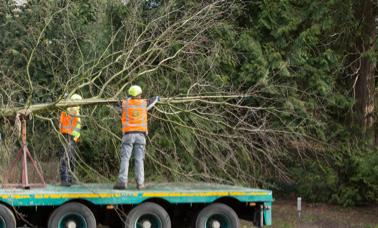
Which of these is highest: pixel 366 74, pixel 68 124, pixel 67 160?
pixel 366 74

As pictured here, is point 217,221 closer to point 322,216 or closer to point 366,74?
point 322,216

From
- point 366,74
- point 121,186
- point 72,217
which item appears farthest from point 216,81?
point 72,217

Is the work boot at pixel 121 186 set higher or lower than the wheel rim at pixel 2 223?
higher

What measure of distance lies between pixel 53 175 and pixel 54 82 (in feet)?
5.38

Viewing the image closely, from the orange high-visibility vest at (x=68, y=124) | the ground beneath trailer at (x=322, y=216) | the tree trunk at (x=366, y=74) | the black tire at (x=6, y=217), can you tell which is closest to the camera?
the black tire at (x=6, y=217)

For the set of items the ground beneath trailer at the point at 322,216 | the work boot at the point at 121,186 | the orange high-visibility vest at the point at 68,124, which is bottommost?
the ground beneath trailer at the point at 322,216

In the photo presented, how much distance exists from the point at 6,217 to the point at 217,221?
2.86 m

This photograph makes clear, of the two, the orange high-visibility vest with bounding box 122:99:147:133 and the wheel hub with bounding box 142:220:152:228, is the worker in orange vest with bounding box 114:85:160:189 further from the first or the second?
the wheel hub with bounding box 142:220:152:228

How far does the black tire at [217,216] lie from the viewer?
8562 millimetres

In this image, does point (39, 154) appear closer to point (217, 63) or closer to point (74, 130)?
point (74, 130)

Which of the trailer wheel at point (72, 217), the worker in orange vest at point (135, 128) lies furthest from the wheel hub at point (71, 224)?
the worker in orange vest at point (135, 128)

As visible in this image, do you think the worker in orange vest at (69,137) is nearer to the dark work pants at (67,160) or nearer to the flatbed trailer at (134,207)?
the dark work pants at (67,160)

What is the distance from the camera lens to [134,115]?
353 inches

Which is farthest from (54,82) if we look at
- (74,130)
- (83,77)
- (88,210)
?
(88,210)
